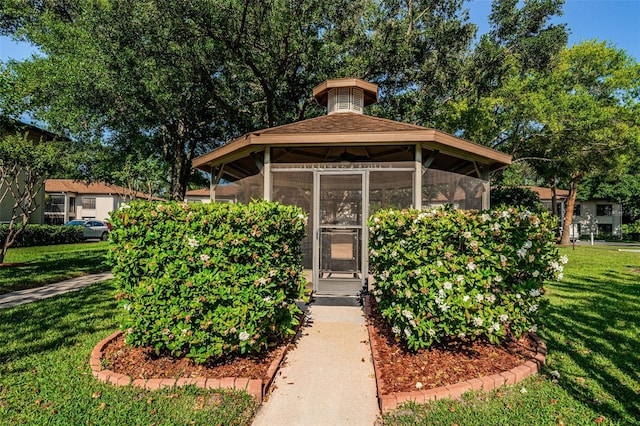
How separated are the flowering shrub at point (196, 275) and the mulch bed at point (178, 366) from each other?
15 centimetres

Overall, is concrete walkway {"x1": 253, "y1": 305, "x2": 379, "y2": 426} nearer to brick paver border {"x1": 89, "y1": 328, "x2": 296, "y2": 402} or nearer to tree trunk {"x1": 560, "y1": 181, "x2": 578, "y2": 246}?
brick paver border {"x1": 89, "y1": 328, "x2": 296, "y2": 402}

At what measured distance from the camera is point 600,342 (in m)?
4.18

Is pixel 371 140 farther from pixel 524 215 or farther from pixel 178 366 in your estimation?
pixel 178 366

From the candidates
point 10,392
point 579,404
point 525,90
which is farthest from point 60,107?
point 525,90

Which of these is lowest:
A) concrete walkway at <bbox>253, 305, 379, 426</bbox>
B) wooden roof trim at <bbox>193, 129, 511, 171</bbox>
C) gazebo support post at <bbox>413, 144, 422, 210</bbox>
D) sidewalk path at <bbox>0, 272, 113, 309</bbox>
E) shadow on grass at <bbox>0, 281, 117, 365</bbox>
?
concrete walkway at <bbox>253, 305, 379, 426</bbox>

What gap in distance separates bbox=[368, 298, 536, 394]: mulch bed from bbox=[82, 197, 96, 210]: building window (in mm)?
39586

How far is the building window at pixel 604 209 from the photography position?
117ft

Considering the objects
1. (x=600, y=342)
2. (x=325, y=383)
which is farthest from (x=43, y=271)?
(x=600, y=342)

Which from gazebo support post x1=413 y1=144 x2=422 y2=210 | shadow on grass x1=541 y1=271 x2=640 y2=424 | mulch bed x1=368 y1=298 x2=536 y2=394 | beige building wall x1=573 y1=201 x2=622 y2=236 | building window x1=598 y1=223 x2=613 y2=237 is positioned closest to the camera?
shadow on grass x1=541 y1=271 x2=640 y2=424

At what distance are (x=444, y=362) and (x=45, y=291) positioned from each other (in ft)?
24.4

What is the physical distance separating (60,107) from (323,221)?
10.7 meters

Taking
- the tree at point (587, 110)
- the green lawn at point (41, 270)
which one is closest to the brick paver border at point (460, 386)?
the green lawn at point (41, 270)

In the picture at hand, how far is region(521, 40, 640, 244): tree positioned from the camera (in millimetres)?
12219

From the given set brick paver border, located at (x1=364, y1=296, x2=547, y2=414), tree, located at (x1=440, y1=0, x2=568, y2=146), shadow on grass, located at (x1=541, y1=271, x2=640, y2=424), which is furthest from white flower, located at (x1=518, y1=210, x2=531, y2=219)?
tree, located at (x1=440, y1=0, x2=568, y2=146)
